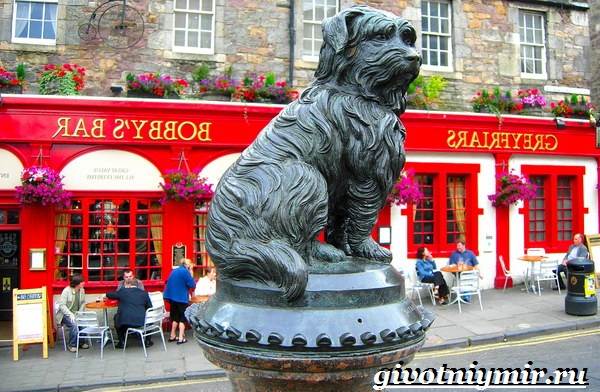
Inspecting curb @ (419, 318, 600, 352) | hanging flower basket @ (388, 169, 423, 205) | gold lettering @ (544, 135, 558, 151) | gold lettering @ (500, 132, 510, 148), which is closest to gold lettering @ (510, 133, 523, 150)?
gold lettering @ (500, 132, 510, 148)

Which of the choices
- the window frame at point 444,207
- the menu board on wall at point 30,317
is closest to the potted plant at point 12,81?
the menu board on wall at point 30,317

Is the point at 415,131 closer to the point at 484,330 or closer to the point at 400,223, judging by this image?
the point at 400,223

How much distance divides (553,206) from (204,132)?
925cm

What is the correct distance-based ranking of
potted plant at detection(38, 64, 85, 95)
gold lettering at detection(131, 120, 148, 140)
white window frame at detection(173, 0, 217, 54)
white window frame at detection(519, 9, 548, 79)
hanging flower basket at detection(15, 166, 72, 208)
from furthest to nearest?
white window frame at detection(519, 9, 548, 79)
white window frame at detection(173, 0, 217, 54)
gold lettering at detection(131, 120, 148, 140)
potted plant at detection(38, 64, 85, 95)
hanging flower basket at detection(15, 166, 72, 208)

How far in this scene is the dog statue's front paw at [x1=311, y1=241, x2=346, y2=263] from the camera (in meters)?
2.32

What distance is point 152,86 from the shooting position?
417 inches

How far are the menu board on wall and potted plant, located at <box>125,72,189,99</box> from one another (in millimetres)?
4332

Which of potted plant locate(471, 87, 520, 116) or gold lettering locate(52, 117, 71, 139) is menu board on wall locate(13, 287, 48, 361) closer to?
gold lettering locate(52, 117, 71, 139)

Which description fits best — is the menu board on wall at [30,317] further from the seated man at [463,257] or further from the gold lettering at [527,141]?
the gold lettering at [527,141]

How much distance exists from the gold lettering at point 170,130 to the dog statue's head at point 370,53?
8538 millimetres

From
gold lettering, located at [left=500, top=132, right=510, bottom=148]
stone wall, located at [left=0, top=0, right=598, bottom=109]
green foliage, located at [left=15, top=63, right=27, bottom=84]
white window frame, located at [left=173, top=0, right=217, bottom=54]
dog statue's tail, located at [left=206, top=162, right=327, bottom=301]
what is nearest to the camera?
dog statue's tail, located at [left=206, top=162, right=327, bottom=301]

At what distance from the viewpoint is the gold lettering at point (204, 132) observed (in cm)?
1073

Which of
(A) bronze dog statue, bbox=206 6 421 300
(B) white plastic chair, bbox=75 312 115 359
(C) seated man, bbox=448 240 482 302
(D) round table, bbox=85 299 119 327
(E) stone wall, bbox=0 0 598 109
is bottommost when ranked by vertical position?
(B) white plastic chair, bbox=75 312 115 359

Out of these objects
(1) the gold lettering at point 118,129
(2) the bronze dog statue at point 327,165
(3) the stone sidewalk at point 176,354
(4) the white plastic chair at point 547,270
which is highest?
(1) the gold lettering at point 118,129
